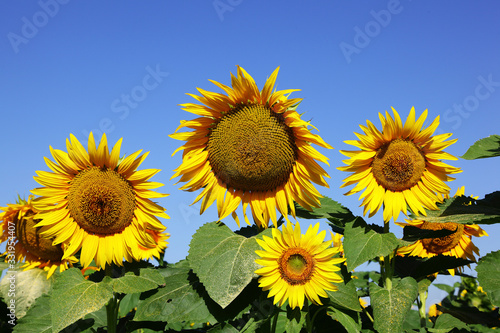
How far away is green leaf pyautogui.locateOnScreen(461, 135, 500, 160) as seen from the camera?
350 centimetres

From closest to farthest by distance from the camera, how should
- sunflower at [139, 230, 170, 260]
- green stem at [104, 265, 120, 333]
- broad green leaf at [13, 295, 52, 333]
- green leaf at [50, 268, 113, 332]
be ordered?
green leaf at [50, 268, 113, 332] → green stem at [104, 265, 120, 333] → broad green leaf at [13, 295, 52, 333] → sunflower at [139, 230, 170, 260]

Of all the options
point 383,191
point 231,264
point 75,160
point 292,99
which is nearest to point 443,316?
point 383,191

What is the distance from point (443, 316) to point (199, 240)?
7.75 feet

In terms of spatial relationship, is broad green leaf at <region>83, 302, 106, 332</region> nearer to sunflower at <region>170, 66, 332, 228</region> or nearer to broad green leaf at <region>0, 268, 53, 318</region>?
broad green leaf at <region>0, 268, 53, 318</region>

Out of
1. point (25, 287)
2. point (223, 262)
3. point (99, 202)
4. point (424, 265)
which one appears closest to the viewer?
point (223, 262)

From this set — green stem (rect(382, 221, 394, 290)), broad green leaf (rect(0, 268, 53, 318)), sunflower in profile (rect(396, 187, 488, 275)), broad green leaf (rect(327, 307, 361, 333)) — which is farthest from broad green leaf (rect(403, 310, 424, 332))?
broad green leaf (rect(0, 268, 53, 318))

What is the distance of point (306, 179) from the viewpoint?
11.2ft

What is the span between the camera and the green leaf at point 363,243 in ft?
10.2

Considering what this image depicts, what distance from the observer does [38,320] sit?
368 cm

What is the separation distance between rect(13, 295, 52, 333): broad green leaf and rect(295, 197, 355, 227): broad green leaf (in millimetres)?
2141

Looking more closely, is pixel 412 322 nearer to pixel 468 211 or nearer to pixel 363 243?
pixel 468 211

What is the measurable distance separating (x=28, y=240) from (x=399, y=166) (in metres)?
3.40

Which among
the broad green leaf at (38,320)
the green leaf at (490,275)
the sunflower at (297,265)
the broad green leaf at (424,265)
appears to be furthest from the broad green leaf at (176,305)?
the green leaf at (490,275)

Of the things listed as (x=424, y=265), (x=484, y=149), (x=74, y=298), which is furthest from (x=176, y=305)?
(x=484, y=149)
